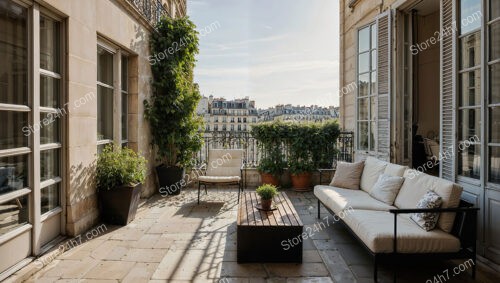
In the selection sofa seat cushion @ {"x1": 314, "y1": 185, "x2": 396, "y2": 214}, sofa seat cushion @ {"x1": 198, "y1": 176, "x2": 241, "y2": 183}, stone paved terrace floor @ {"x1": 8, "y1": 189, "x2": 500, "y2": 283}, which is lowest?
stone paved terrace floor @ {"x1": 8, "y1": 189, "x2": 500, "y2": 283}

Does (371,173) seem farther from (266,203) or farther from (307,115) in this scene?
(307,115)

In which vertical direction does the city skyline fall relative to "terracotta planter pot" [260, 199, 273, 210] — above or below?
above

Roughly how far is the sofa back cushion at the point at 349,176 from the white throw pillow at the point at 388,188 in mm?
653

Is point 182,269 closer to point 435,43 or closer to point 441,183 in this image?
point 441,183

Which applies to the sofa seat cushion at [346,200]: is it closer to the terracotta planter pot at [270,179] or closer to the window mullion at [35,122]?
the terracotta planter pot at [270,179]

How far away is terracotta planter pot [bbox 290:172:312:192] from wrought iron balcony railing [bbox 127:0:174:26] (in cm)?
430

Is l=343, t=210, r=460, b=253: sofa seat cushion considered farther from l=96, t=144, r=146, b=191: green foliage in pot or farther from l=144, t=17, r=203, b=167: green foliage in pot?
l=144, t=17, r=203, b=167: green foliage in pot

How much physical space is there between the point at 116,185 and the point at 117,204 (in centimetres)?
26

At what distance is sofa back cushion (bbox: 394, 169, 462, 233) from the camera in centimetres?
296

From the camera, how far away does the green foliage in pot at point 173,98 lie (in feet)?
20.9

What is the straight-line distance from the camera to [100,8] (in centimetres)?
438

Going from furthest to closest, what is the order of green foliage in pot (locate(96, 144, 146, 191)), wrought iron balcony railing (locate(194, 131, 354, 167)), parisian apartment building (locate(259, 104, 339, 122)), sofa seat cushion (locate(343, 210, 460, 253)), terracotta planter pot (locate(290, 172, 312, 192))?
parisian apartment building (locate(259, 104, 339, 122)) → wrought iron balcony railing (locate(194, 131, 354, 167)) → terracotta planter pot (locate(290, 172, 312, 192)) → green foliage in pot (locate(96, 144, 146, 191)) → sofa seat cushion (locate(343, 210, 460, 253))

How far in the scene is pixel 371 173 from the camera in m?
4.70

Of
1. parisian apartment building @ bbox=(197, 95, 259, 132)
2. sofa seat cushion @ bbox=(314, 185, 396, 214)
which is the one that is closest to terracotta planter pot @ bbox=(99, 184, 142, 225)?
sofa seat cushion @ bbox=(314, 185, 396, 214)
